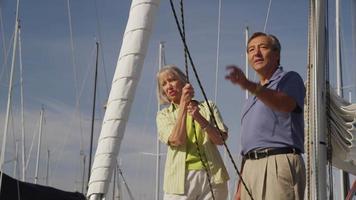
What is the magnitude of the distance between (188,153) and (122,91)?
2.65ft

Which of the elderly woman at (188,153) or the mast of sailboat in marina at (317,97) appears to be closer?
the mast of sailboat in marina at (317,97)

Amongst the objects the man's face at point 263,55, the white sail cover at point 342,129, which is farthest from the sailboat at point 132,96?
the white sail cover at point 342,129

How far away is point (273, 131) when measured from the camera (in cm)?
349

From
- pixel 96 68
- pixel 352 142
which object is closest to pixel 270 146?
pixel 352 142

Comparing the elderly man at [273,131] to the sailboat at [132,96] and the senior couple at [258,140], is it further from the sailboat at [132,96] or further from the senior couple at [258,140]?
the sailboat at [132,96]

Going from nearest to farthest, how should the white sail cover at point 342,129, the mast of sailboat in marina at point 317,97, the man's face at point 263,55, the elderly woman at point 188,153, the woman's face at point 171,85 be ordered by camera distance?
the mast of sailboat in marina at point 317,97 < the man's face at point 263,55 < the elderly woman at point 188,153 < the woman's face at point 171,85 < the white sail cover at point 342,129

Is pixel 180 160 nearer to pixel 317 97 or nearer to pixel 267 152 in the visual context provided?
pixel 267 152

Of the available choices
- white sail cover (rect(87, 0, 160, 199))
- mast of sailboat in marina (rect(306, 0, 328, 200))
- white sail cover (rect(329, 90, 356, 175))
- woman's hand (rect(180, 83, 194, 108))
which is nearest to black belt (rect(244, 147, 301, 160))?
mast of sailboat in marina (rect(306, 0, 328, 200))

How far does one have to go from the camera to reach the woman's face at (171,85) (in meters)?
4.44

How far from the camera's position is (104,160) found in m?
3.89

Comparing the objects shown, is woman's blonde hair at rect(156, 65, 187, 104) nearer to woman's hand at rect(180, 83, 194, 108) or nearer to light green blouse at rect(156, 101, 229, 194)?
light green blouse at rect(156, 101, 229, 194)

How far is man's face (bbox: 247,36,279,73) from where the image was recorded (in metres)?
3.65

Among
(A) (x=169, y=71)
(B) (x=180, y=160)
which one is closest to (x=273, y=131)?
(B) (x=180, y=160)

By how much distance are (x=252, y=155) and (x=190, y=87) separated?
0.66 m
